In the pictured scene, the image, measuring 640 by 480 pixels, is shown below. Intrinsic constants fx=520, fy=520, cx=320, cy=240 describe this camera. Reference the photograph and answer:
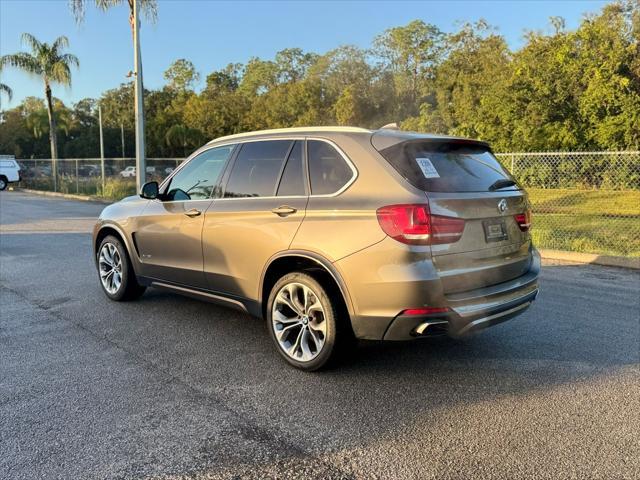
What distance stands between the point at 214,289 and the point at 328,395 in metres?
1.63

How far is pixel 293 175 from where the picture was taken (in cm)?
415

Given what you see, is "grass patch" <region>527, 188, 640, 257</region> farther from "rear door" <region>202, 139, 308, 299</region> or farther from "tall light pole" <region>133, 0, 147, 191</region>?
"tall light pole" <region>133, 0, 147, 191</region>

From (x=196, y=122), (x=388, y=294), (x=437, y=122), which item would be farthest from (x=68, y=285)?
(x=196, y=122)

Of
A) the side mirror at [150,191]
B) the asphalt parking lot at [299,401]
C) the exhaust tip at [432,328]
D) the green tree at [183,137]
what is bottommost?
the asphalt parking lot at [299,401]

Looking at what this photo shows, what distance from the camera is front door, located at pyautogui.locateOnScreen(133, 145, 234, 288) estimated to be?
4.82m

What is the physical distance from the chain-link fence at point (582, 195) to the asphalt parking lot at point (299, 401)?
5680 mm

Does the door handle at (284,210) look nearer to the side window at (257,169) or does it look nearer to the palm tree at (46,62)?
the side window at (257,169)

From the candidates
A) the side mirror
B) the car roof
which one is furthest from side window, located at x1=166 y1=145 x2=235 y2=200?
the car roof

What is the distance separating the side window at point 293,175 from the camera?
161 inches

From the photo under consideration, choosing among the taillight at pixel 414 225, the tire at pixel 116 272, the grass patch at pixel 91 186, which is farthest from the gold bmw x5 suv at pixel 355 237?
the grass patch at pixel 91 186

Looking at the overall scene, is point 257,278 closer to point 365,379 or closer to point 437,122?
point 365,379

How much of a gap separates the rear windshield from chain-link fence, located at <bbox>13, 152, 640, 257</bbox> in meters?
6.46

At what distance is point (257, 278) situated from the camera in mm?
4230

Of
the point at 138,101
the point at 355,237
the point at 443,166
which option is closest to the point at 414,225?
the point at 355,237
